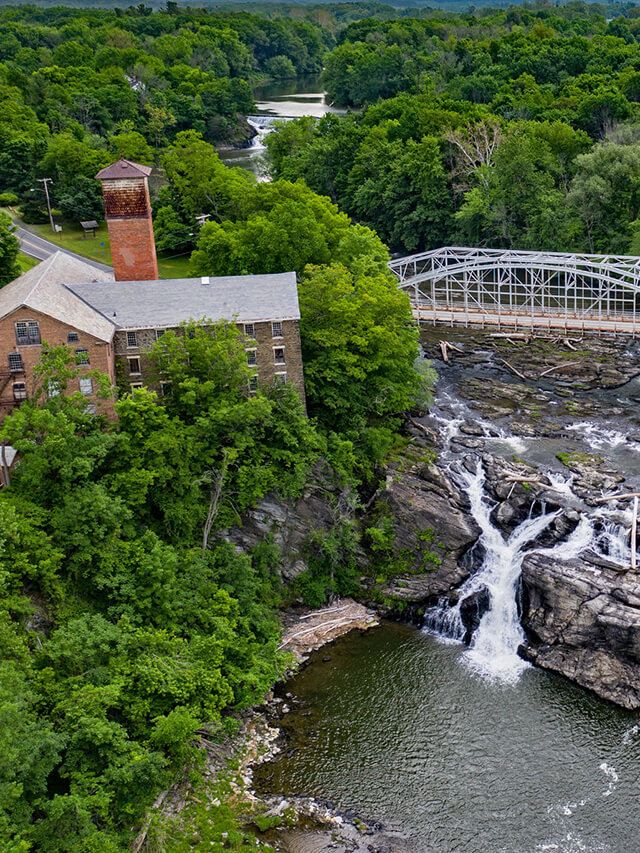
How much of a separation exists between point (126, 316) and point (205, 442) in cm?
910

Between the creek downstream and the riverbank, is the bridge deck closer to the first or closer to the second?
the creek downstream

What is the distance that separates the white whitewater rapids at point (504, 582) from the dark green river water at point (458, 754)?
114 centimetres

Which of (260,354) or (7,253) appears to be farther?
(7,253)

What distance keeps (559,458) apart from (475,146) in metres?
59.2

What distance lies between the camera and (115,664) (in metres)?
40.5

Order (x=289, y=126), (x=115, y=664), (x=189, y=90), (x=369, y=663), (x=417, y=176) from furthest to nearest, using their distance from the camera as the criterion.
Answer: (x=189, y=90), (x=289, y=126), (x=417, y=176), (x=369, y=663), (x=115, y=664)

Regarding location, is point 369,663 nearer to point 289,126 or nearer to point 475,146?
point 475,146

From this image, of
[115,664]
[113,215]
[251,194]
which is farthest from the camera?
[251,194]

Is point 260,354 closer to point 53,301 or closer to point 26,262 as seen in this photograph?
point 53,301

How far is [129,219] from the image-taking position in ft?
194

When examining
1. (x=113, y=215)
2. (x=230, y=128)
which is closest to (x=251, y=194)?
(x=113, y=215)

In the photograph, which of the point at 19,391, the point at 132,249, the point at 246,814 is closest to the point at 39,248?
the point at 132,249

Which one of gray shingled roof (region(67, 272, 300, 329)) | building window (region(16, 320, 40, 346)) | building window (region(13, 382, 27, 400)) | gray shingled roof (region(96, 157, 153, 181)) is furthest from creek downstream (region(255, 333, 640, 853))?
gray shingled roof (region(96, 157, 153, 181))

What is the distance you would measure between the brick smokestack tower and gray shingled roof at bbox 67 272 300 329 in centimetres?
526
